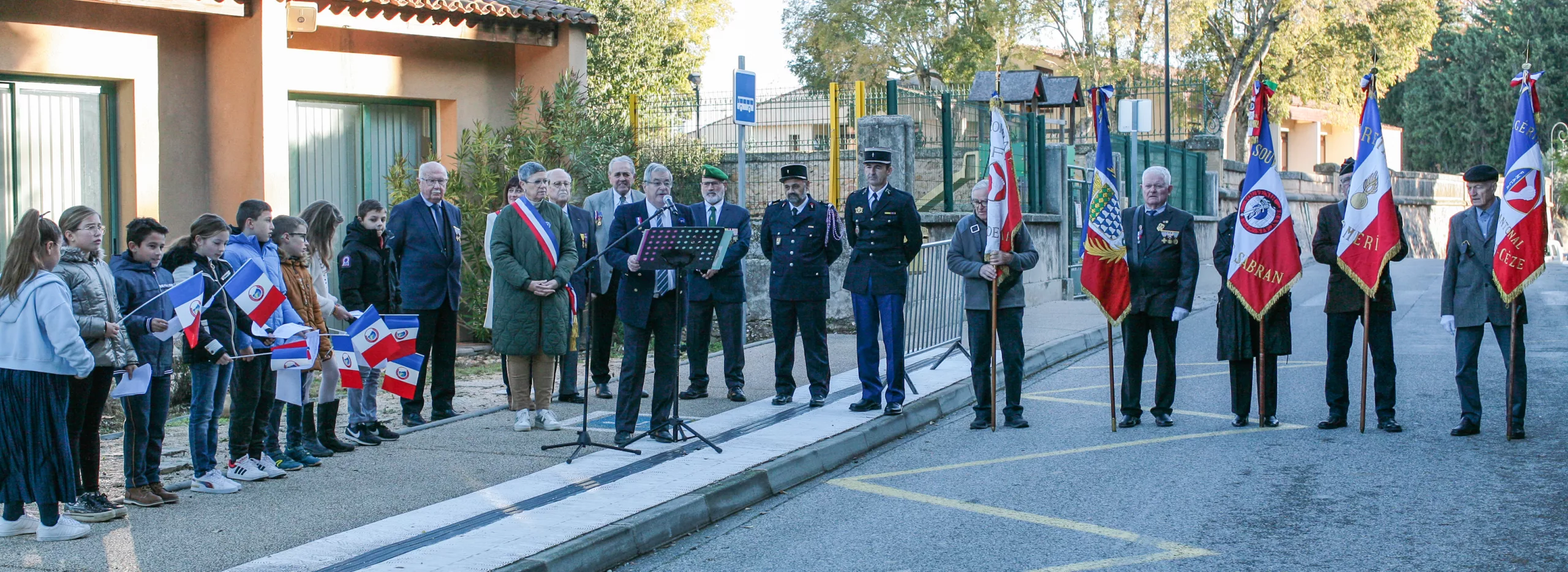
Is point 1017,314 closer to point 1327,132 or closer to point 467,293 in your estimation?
point 467,293

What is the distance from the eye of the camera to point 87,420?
6.05 m

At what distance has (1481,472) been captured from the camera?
7.18 meters

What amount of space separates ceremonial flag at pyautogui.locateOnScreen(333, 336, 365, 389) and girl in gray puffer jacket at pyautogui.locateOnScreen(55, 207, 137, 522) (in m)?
1.49

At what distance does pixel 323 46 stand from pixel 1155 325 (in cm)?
946

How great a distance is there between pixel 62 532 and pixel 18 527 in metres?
0.24

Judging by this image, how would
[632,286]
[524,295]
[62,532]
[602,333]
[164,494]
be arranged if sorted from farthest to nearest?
[602,333] < [524,295] < [632,286] < [164,494] < [62,532]

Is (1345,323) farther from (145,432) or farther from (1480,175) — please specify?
(145,432)

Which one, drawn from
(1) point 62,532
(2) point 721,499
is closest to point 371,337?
(1) point 62,532

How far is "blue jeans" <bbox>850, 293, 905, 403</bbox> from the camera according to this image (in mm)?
9266

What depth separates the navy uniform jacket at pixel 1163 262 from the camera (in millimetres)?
8711

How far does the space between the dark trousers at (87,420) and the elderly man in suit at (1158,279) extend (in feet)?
20.3

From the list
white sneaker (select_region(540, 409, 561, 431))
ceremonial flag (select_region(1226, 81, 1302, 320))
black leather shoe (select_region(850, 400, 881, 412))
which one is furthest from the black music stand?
ceremonial flag (select_region(1226, 81, 1302, 320))

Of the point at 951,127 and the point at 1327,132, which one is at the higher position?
the point at 1327,132

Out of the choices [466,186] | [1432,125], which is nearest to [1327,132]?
[1432,125]
